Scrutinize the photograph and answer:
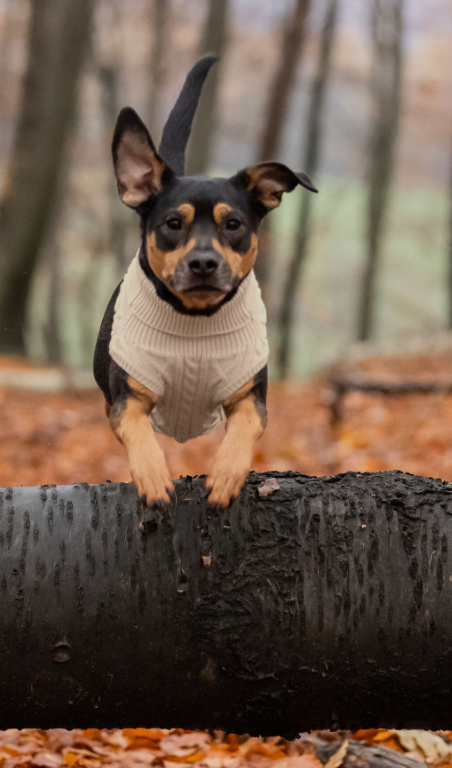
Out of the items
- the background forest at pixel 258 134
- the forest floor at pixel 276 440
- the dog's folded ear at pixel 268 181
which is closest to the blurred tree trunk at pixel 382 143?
the background forest at pixel 258 134

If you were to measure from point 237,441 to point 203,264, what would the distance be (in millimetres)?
608

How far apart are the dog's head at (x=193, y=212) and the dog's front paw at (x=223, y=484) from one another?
2.05 ft

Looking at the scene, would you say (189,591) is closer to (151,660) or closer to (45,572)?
(151,660)

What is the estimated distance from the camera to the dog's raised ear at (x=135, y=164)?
8.76 ft

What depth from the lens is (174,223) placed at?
267 cm

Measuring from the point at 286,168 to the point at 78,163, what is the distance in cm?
2199

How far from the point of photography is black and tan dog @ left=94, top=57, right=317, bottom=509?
8.55ft

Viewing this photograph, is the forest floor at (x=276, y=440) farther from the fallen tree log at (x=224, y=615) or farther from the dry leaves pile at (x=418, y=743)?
the fallen tree log at (x=224, y=615)

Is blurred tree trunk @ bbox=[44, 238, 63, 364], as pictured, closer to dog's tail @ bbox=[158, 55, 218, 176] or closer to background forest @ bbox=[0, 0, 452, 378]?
background forest @ bbox=[0, 0, 452, 378]

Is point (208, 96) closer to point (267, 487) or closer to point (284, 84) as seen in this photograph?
point (284, 84)

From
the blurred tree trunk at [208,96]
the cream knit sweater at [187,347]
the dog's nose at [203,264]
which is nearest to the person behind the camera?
the dog's nose at [203,264]

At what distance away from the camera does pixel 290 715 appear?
238 centimetres

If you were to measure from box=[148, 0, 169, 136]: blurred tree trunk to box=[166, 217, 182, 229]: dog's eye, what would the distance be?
687 inches

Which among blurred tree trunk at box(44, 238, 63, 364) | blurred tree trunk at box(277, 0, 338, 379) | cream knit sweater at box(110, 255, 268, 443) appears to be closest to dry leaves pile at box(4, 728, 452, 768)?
cream knit sweater at box(110, 255, 268, 443)
